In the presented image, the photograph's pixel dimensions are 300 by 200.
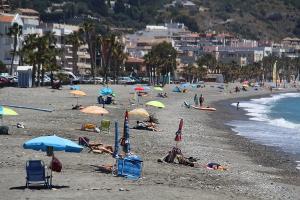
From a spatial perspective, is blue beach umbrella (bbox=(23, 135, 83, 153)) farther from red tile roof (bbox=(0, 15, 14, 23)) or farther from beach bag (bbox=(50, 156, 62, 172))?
red tile roof (bbox=(0, 15, 14, 23))

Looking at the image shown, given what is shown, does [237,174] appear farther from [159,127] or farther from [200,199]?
[159,127]

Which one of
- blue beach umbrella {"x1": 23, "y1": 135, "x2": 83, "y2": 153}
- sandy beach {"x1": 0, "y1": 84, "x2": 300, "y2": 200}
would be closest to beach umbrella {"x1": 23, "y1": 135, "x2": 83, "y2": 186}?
blue beach umbrella {"x1": 23, "y1": 135, "x2": 83, "y2": 153}

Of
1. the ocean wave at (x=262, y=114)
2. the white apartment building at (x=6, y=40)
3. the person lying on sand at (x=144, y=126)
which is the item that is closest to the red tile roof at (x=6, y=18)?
the white apartment building at (x=6, y=40)

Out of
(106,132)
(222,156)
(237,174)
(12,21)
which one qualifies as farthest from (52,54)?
(237,174)

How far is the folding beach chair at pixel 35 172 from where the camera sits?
16.4 meters

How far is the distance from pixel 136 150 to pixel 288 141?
14.0 m

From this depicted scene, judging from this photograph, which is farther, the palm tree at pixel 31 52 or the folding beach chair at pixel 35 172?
the palm tree at pixel 31 52

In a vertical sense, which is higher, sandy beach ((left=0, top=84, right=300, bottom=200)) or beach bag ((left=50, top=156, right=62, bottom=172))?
beach bag ((left=50, top=156, right=62, bottom=172))

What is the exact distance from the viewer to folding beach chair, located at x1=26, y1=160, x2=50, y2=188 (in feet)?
53.9

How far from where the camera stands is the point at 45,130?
31.6m

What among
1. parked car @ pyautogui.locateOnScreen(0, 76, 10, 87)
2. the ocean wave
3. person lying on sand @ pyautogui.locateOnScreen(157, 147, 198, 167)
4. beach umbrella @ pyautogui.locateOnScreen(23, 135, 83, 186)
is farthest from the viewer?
parked car @ pyautogui.locateOnScreen(0, 76, 10, 87)

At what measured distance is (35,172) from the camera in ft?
54.4

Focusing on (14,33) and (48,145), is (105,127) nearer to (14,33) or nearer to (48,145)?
(48,145)

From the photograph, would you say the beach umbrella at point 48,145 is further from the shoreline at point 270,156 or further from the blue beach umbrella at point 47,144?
the shoreline at point 270,156
